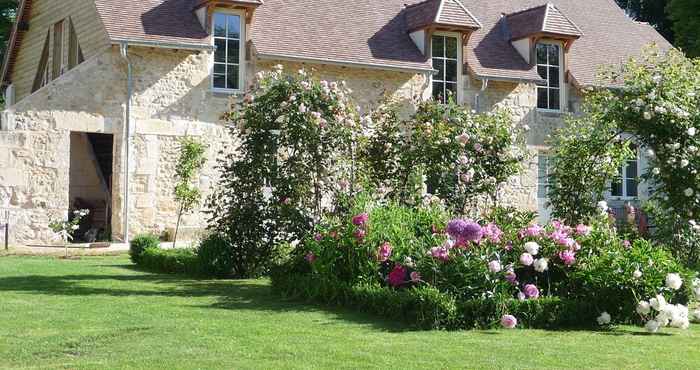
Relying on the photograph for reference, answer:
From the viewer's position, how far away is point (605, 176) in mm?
13156

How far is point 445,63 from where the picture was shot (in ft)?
78.5

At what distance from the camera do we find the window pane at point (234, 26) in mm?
21406

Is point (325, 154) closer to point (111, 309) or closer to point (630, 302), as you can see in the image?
point (111, 309)

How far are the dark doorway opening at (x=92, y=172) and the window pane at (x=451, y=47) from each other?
29.6 feet

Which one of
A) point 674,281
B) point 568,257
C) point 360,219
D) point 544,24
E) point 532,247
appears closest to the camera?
point 674,281

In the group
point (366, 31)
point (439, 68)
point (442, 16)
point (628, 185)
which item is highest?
point (442, 16)

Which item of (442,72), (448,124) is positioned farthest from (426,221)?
(442,72)

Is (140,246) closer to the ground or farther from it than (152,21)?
closer to the ground

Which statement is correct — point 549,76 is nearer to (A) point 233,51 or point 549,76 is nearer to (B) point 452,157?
(A) point 233,51

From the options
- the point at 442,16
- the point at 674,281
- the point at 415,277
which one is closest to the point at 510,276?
the point at 415,277

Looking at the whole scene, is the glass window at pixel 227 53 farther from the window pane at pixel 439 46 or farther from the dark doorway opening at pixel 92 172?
the window pane at pixel 439 46

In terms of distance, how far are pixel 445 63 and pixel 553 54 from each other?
11.3 ft

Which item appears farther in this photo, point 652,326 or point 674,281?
point 674,281

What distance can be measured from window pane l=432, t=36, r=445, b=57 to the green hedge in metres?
14.7
